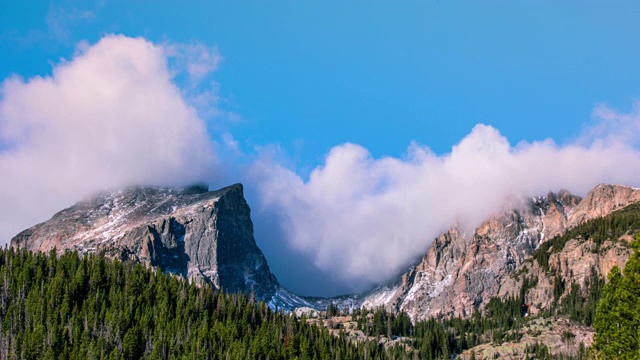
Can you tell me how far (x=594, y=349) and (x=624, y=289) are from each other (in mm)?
10124

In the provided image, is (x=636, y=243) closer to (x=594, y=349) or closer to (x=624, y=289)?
(x=624, y=289)

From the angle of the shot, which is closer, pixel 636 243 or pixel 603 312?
pixel 636 243

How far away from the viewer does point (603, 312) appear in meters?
73.1

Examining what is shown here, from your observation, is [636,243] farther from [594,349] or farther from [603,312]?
[594,349]

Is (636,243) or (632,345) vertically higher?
(636,243)

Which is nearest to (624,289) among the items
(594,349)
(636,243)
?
(636,243)

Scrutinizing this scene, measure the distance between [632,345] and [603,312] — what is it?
192 inches

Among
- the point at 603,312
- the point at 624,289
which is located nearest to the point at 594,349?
the point at 603,312

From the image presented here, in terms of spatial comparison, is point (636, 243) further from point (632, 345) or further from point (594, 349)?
point (594, 349)

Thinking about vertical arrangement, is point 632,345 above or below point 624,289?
below

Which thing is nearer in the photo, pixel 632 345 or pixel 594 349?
pixel 632 345

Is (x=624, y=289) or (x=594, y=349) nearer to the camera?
(x=624, y=289)

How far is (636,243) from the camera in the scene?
6744cm

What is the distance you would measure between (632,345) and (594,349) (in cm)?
727
